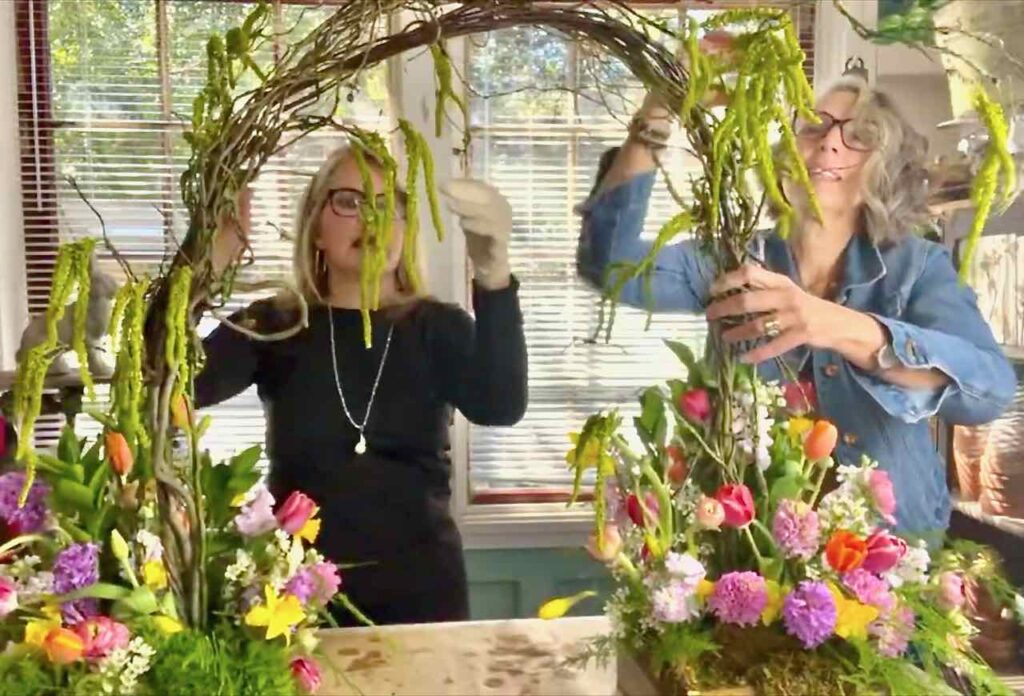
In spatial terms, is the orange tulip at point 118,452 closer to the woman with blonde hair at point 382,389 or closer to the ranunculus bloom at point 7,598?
the ranunculus bloom at point 7,598

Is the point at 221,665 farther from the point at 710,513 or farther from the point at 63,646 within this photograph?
the point at 710,513

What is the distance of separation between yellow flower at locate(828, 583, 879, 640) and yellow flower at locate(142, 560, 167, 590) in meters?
0.60

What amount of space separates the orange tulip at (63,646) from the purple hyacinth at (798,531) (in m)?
0.62

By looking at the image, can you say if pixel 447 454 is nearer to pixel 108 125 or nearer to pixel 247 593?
pixel 247 593

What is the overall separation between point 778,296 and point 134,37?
0.80m

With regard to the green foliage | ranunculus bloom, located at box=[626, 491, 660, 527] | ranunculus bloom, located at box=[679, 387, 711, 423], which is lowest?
the green foliage

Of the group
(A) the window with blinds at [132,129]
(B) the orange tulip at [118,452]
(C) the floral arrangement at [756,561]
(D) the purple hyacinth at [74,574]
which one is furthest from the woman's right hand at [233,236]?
(C) the floral arrangement at [756,561]

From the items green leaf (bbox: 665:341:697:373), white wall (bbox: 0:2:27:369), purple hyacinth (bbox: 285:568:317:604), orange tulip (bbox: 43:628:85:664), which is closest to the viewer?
orange tulip (bbox: 43:628:85:664)

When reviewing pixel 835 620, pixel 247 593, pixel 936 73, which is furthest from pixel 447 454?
pixel 936 73

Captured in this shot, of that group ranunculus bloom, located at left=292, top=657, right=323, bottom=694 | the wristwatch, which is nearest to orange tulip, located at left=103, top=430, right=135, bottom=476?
ranunculus bloom, located at left=292, top=657, right=323, bottom=694

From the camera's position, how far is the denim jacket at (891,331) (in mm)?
1256

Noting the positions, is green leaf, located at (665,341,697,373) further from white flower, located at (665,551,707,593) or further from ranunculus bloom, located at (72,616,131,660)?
ranunculus bloom, located at (72,616,131,660)

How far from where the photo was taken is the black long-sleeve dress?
1256mm

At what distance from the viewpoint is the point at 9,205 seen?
48.4 inches
